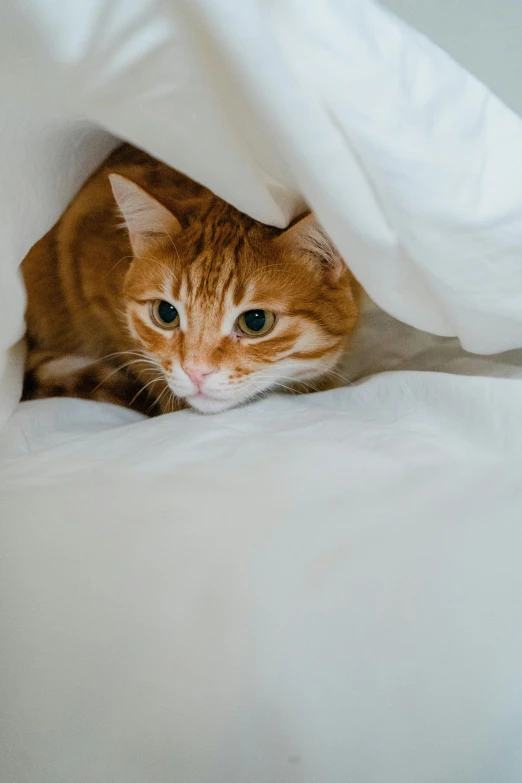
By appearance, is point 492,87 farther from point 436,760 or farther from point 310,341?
point 436,760

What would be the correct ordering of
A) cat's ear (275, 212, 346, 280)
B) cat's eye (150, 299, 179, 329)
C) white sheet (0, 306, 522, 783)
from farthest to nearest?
cat's eye (150, 299, 179, 329) → cat's ear (275, 212, 346, 280) → white sheet (0, 306, 522, 783)

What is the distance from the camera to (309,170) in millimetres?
625

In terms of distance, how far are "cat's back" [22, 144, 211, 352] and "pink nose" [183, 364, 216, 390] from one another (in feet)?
1.04

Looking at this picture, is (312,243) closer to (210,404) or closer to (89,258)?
(210,404)

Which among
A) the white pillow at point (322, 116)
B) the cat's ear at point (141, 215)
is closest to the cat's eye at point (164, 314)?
the cat's ear at point (141, 215)

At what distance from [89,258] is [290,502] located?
865 millimetres

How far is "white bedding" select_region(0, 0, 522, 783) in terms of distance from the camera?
0.50 metres

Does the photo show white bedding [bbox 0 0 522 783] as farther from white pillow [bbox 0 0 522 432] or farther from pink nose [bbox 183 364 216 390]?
pink nose [bbox 183 364 216 390]

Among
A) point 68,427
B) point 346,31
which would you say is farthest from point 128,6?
point 68,427

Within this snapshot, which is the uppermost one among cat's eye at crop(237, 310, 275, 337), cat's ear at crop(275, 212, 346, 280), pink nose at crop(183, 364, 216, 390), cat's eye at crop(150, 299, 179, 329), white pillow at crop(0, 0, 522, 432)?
white pillow at crop(0, 0, 522, 432)

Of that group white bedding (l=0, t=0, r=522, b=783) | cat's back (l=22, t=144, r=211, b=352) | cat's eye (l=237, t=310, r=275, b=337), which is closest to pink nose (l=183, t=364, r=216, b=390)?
cat's eye (l=237, t=310, r=275, b=337)

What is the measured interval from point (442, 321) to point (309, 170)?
304mm

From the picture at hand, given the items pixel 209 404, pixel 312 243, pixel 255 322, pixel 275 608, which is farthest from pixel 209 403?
pixel 275 608

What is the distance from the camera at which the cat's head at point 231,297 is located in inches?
38.1
